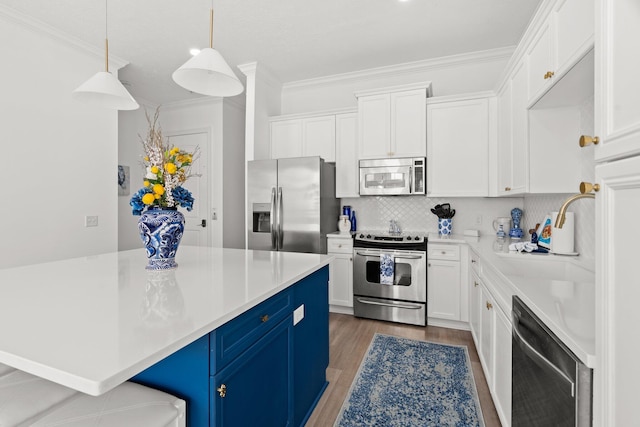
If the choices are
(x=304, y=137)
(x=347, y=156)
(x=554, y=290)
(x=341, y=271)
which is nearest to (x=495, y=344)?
(x=554, y=290)

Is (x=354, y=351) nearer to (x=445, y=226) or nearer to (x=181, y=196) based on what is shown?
(x=445, y=226)

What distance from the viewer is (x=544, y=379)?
3.64ft

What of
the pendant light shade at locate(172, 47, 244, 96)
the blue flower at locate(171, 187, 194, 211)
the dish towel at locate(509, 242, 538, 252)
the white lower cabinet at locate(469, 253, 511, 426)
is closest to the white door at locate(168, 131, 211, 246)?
the pendant light shade at locate(172, 47, 244, 96)

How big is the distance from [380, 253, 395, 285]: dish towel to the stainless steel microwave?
706 mm

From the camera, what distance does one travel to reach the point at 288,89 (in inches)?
176

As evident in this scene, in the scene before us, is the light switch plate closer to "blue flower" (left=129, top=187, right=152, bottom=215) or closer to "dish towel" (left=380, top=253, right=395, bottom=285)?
"blue flower" (left=129, top=187, right=152, bottom=215)

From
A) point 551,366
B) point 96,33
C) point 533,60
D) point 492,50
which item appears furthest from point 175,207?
point 492,50

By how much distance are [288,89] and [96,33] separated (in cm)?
220

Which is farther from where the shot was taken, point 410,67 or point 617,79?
point 410,67

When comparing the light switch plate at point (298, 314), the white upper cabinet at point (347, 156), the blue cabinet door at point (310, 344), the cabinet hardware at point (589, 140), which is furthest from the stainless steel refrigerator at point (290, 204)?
the cabinet hardware at point (589, 140)

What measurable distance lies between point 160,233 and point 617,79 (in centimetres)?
181

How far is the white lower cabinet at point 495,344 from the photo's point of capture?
1.61 meters

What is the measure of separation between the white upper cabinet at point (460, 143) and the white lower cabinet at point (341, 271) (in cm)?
110

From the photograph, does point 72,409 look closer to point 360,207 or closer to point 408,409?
point 408,409
